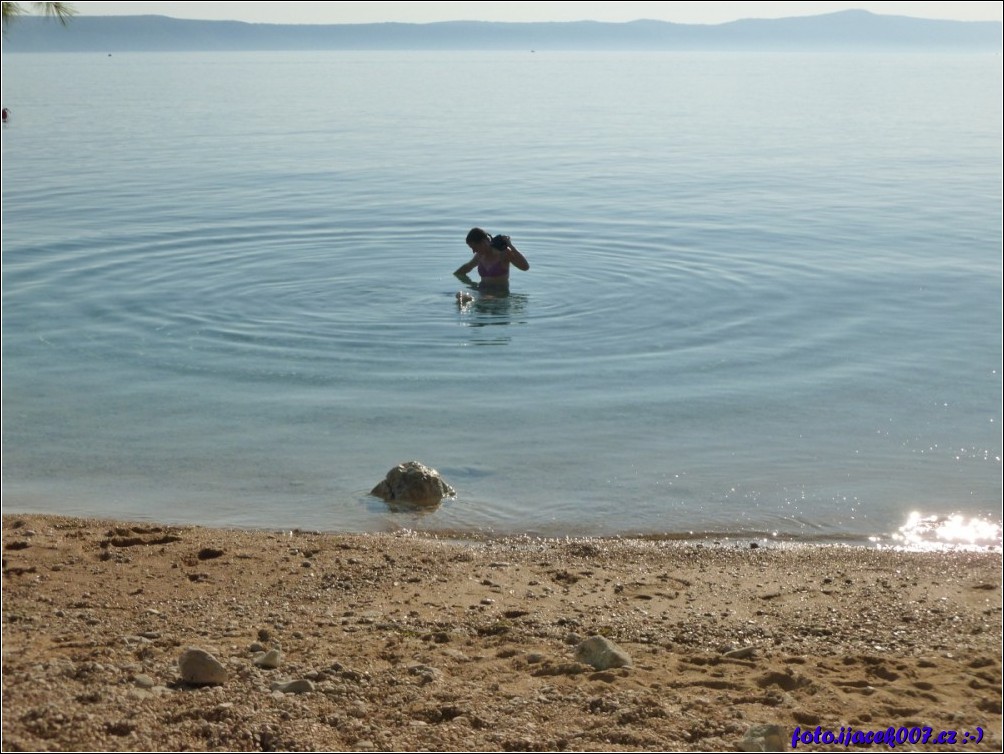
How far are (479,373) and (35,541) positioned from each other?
5185 millimetres

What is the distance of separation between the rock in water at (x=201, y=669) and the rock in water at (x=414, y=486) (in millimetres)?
3650

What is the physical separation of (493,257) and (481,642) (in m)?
9.55

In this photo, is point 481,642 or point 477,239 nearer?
point 481,642

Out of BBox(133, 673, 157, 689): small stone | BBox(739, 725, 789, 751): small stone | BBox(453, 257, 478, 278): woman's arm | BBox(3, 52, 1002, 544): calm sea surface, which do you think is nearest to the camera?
BBox(739, 725, 789, 751): small stone

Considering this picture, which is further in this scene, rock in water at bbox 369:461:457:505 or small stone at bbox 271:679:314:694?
rock in water at bbox 369:461:457:505

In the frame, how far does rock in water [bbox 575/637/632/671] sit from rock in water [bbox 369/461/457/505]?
3.29 m

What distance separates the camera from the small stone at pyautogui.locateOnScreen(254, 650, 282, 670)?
5.27 meters

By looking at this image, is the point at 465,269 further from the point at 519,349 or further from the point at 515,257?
the point at 519,349

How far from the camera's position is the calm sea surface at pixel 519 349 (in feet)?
29.6

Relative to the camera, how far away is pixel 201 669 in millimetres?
5027

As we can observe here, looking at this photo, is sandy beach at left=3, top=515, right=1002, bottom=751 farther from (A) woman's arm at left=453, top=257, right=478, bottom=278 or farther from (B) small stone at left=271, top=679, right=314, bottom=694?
(A) woman's arm at left=453, top=257, right=478, bottom=278

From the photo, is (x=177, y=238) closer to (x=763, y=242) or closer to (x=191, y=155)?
(x=763, y=242)

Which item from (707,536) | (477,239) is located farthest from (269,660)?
(477,239)

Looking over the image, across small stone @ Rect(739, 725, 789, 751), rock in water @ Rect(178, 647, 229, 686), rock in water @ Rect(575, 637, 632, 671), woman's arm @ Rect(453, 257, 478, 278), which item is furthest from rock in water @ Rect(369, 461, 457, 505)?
woman's arm @ Rect(453, 257, 478, 278)
